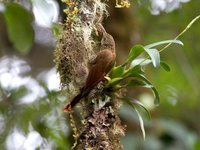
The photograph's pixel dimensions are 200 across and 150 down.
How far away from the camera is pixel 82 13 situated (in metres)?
1.98

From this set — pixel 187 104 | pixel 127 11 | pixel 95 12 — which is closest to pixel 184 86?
pixel 187 104

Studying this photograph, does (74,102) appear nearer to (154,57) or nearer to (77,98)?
(77,98)

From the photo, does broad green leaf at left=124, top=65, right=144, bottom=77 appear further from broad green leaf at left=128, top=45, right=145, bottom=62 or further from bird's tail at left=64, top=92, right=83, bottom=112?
bird's tail at left=64, top=92, right=83, bottom=112

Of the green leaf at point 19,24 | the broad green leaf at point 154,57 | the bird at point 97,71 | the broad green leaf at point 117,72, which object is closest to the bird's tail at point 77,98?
the bird at point 97,71

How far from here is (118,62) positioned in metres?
4.00

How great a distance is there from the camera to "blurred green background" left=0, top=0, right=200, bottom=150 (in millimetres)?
2244

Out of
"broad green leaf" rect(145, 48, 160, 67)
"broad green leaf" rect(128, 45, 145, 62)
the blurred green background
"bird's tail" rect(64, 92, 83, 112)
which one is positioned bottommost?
the blurred green background

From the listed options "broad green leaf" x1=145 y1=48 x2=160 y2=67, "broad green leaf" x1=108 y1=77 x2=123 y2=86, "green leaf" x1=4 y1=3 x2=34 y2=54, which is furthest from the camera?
"green leaf" x1=4 y1=3 x2=34 y2=54

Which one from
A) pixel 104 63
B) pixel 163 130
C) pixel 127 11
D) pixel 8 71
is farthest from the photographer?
pixel 127 11

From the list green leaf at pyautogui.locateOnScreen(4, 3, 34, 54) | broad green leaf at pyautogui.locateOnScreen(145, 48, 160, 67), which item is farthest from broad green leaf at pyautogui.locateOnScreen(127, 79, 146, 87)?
green leaf at pyautogui.locateOnScreen(4, 3, 34, 54)

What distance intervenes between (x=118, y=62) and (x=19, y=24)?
1976 millimetres

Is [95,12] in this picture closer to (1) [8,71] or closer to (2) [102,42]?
(2) [102,42]

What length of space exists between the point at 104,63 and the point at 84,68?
0.15 m

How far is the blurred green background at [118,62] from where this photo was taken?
2244mm
